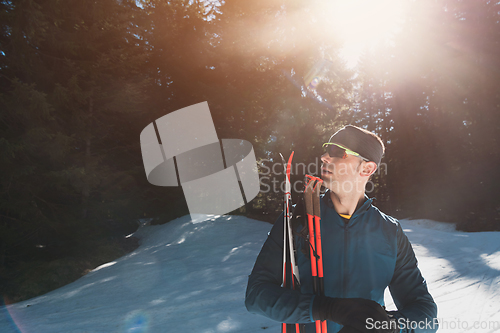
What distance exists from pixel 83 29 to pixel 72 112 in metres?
2.75

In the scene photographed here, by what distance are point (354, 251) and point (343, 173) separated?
1.15 ft

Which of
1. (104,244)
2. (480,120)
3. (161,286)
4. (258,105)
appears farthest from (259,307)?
(480,120)

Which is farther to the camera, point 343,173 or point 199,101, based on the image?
point 199,101

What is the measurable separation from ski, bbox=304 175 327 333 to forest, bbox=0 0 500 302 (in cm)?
649

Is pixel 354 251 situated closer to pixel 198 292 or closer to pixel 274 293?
pixel 274 293

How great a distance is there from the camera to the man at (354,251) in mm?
1199

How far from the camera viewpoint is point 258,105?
11820 millimetres

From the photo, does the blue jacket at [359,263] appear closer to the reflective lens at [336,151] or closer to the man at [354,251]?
the man at [354,251]

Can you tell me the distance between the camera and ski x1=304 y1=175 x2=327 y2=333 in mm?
1180

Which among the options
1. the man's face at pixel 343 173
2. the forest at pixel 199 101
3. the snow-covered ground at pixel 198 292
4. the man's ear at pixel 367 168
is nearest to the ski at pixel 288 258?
the man's face at pixel 343 173

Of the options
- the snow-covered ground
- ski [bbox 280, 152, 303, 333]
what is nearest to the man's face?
ski [bbox 280, 152, 303, 333]

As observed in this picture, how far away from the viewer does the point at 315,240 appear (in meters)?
1.19

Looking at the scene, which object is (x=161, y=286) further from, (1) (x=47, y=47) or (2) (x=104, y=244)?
(1) (x=47, y=47)

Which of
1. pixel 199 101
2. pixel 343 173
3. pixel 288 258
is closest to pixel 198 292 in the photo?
pixel 288 258
